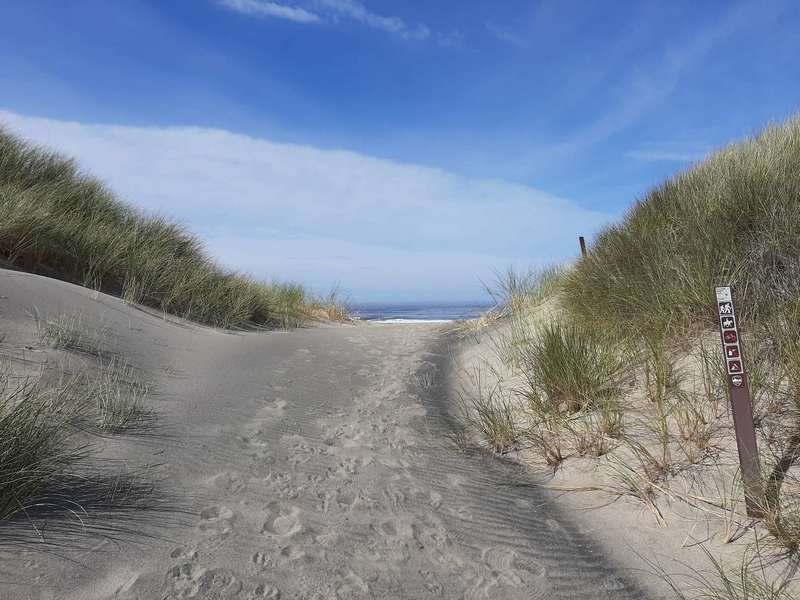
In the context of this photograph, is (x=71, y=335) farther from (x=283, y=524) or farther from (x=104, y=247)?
(x=104, y=247)

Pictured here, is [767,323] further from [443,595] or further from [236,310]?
[236,310]

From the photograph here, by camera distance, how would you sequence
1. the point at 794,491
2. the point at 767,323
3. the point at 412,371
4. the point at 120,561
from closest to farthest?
the point at 120,561, the point at 794,491, the point at 767,323, the point at 412,371

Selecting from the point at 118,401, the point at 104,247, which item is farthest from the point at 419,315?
the point at 118,401

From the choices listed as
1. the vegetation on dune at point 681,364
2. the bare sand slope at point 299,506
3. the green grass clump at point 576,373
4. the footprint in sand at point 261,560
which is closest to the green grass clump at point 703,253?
the vegetation on dune at point 681,364

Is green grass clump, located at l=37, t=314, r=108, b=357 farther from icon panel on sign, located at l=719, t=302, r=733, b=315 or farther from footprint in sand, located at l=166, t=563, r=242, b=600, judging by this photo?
icon panel on sign, located at l=719, t=302, r=733, b=315

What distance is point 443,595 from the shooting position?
2.05 metres

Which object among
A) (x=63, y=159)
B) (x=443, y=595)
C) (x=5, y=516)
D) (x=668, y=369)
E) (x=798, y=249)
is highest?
(x=63, y=159)

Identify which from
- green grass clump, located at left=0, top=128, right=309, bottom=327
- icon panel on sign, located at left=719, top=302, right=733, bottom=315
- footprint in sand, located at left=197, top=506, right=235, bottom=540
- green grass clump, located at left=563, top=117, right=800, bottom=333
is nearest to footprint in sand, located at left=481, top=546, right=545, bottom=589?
footprint in sand, located at left=197, top=506, right=235, bottom=540

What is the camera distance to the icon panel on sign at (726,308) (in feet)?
8.24

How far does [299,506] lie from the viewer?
8.58ft

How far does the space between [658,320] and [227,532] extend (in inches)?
141

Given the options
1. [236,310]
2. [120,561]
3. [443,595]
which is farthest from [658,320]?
[236,310]

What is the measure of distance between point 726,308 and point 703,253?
212cm

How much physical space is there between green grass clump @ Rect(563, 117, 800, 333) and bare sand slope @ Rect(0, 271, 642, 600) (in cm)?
197
